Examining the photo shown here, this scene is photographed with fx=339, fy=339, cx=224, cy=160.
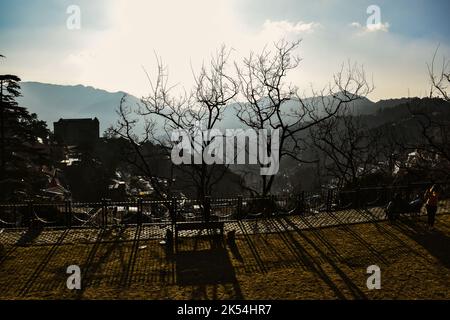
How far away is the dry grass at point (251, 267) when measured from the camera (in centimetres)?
867

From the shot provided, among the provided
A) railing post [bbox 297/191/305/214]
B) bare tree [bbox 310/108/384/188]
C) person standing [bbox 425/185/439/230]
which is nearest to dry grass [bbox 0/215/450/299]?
person standing [bbox 425/185/439/230]

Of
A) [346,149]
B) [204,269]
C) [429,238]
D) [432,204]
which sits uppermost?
[346,149]

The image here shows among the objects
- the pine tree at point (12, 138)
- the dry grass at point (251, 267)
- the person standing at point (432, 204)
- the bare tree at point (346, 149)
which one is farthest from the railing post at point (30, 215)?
the bare tree at point (346, 149)

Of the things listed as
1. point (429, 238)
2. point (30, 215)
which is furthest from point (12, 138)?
point (429, 238)

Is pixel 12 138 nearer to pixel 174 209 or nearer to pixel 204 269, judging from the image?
pixel 174 209

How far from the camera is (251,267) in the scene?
10500 millimetres

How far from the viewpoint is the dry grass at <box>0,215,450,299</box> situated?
8672 millimetres

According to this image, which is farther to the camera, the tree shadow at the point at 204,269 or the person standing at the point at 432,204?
the person standing at the point at 432,204

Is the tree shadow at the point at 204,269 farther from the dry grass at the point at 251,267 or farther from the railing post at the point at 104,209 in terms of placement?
the railing post at the point at 104,209

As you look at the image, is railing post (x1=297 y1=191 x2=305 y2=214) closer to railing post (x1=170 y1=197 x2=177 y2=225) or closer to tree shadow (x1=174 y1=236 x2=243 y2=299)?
tree shadow (x1=174 y1=236 x2=243 y2=299)

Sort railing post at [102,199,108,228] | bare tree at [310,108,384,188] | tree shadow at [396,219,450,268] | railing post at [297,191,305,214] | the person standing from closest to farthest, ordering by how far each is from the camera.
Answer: tree shadow at [396,219,450,268]
the person standing
railing post at [102,199,108,228]
railing post at [297,191,305,214]
bare tree at [310,108,384,188]

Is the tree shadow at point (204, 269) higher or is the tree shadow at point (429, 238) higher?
the tree shadow at point (429, 238)
